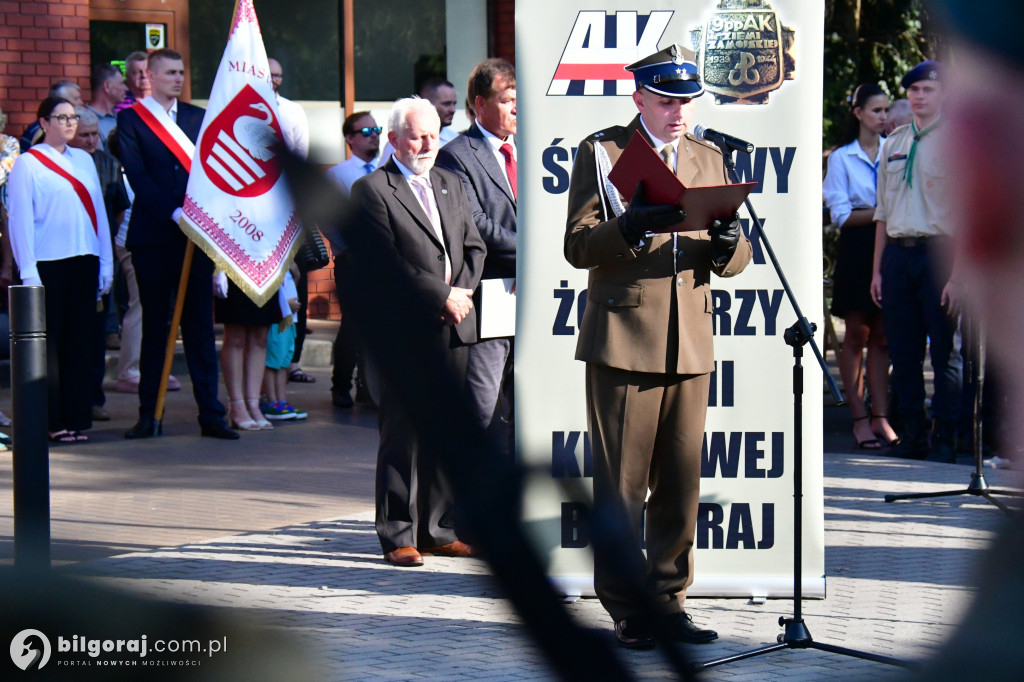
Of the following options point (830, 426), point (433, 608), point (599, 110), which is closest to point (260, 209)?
point (599, 110)

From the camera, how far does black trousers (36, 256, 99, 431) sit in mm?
8250

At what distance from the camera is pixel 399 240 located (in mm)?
662

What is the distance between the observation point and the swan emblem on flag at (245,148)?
0.56 metres

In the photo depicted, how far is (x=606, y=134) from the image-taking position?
14.2ft

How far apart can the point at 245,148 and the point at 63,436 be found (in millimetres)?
8267

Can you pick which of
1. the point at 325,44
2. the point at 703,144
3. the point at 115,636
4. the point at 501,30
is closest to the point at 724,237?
the point at 703,144

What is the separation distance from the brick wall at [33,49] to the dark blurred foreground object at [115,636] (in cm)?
1186

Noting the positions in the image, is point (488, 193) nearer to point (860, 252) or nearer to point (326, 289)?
point (860, 252)

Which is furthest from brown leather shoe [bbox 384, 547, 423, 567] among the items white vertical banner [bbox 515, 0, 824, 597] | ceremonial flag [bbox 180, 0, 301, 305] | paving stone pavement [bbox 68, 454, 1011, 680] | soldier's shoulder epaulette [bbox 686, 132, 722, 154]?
ceremonial flag [bbox 180, 0, 301, 305]

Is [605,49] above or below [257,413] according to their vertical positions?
above

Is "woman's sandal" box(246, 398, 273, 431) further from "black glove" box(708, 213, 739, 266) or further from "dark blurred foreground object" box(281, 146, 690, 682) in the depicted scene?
"dark blurred foreground object" box(281, 146, 690, 682)

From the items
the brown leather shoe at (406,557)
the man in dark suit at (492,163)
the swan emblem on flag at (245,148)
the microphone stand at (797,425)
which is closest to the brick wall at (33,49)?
the man in dark suit at (492,163)

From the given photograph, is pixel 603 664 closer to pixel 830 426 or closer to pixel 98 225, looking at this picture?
pixel 98 225

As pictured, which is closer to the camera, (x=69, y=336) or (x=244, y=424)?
(x=69, y=336)
